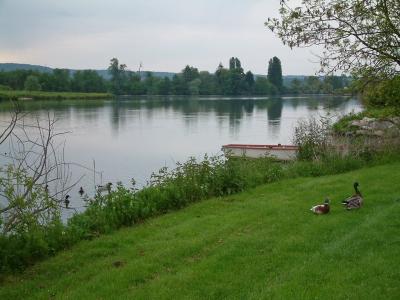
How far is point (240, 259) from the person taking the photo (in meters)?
6.88

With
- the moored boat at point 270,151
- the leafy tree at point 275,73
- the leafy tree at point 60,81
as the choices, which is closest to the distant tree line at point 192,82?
the leafy tree at point 275,73

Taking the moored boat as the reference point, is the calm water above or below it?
below

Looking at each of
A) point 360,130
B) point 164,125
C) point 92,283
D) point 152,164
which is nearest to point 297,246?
point 92,283

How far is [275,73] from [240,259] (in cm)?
15585

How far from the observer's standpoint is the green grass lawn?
19.1ft

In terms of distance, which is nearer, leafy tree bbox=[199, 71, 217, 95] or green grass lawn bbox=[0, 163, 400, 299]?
green grass lawn bbox=[0, 163, 400, 299]

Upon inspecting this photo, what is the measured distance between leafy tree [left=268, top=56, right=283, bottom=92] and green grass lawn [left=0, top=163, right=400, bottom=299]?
150230mm

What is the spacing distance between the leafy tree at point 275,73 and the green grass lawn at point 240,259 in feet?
493

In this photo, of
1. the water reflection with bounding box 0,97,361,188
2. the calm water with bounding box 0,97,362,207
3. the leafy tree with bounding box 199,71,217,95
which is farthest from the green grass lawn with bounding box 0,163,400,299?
the leafy tree with bounding box 199,71,217,95

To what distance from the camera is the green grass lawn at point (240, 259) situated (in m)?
5.83

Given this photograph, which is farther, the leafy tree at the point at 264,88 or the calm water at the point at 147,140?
the leafy tree at the point at 264,88

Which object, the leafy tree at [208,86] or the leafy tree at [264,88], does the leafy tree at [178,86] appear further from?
the leafy tree at [264,88]

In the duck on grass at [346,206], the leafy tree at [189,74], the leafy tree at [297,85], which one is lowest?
the duck on grass at [346,206]

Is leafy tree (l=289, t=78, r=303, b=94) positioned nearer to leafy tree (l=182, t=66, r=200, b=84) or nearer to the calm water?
the calm water
